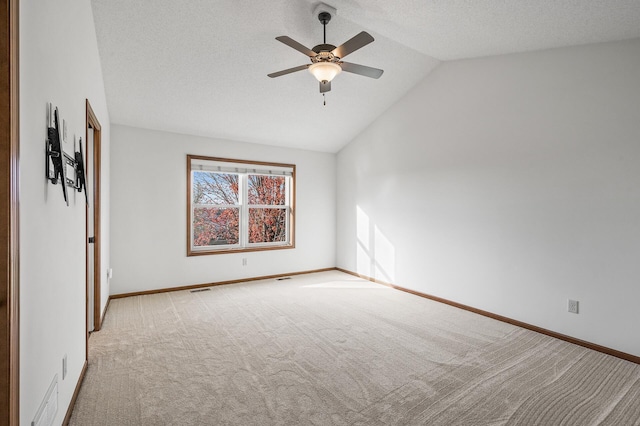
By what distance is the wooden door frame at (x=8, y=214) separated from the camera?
1.13 m

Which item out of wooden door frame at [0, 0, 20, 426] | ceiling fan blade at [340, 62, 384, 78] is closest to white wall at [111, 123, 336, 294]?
ceiling fan blade at [340, 62, 384, 78]

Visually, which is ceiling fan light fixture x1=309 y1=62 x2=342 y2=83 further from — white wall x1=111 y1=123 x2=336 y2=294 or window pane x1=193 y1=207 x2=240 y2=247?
window pane x1=193 y1=207 x2=240 y2=247

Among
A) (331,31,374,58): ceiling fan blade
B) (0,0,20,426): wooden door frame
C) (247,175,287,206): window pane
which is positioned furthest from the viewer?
(247,175,287,206): window pane

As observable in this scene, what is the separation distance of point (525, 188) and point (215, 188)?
14.1 feet

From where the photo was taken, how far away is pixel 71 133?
216 centimetres

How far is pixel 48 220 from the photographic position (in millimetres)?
1632

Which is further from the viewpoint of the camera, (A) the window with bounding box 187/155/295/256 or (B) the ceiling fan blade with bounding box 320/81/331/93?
(A) the window with bounding box 187/155/295/256

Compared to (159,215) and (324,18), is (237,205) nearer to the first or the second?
(159,215)

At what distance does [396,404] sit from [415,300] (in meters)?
2.48

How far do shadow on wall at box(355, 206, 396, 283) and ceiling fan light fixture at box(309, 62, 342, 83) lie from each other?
2.95m

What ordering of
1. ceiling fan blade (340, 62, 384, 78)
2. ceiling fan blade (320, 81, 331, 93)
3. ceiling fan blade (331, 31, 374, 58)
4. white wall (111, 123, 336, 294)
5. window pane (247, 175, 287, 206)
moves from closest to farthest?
ceiling fan blade (331, 31, 374, 58), ceiling fan blade (340, 62, 384, 78), ceiling fan blade (320, 81, 331, 93), white wall (111, 123, 336, 294), window pane (247, 175, 287, 206)

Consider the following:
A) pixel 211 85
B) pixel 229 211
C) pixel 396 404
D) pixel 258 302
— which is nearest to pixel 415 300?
pixel 258 302

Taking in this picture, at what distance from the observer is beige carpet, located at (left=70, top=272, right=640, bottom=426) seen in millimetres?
2027

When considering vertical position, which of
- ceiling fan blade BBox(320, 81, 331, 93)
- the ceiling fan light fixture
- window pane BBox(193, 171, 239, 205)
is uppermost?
the ceiling fan light fixture
